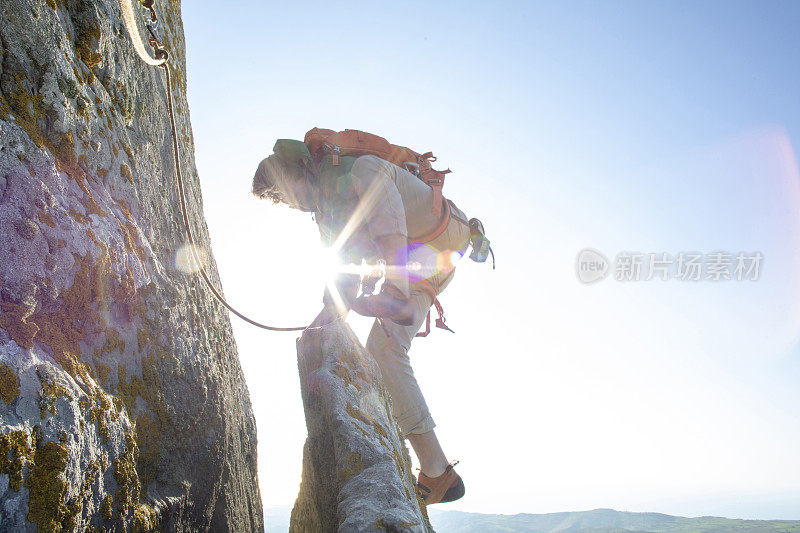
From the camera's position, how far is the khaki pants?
531cm

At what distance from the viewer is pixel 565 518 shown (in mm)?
86812

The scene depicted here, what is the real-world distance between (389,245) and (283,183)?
2054 millimetres

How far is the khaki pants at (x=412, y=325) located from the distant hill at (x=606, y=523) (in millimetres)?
69745

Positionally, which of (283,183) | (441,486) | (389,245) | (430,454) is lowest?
(441,486)

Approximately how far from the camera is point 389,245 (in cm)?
525

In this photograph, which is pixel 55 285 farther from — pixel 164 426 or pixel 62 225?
pixel 164 426

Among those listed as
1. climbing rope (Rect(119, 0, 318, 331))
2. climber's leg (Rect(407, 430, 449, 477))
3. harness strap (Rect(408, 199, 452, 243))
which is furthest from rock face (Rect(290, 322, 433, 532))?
harness strap (Rect(408, 199, 452, 243))

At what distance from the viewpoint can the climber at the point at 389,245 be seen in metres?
5.22

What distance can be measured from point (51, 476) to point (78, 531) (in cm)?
36

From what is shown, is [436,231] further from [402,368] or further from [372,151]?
[402,368]

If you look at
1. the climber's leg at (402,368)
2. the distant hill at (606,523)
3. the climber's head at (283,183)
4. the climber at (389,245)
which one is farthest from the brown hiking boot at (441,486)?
the distant hill at (606,523)

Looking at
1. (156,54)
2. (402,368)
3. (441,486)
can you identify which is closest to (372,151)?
(402,368)

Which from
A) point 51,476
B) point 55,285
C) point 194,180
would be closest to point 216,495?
point 51,476

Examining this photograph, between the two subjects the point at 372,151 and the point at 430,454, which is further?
the point at 372,151
